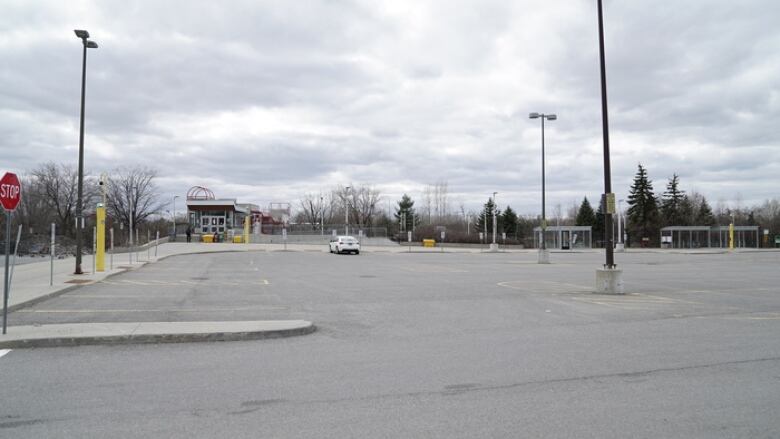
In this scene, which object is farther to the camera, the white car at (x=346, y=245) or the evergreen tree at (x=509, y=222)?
the evergreen tree at (x=509, y=222)

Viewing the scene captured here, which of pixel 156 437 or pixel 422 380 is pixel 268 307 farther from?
pixel 156 437

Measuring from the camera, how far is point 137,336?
8.76m

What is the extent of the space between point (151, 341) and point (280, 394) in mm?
3873

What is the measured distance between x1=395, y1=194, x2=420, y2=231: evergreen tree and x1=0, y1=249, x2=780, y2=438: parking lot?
310 ft

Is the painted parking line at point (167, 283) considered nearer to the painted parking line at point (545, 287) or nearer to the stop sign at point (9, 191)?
the painted parking line at point (545, 287)

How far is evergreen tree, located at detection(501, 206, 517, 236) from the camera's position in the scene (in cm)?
10599

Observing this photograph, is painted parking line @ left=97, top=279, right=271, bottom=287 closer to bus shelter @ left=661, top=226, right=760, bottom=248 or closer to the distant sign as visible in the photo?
the distant sign

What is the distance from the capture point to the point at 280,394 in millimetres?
5945

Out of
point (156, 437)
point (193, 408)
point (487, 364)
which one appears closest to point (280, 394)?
point (193, 408)

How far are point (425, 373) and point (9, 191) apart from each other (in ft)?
24.4

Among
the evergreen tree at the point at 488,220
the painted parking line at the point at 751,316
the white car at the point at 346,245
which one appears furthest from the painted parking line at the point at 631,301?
the evergreen tree at the point at 488,220

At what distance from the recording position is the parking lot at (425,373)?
5051mm

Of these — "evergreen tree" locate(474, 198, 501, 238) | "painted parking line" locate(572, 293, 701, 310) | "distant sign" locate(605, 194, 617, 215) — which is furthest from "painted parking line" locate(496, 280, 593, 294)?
"evergreen tree" locate(474, 198, 501, 238)

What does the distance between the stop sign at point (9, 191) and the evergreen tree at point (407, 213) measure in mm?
97274
